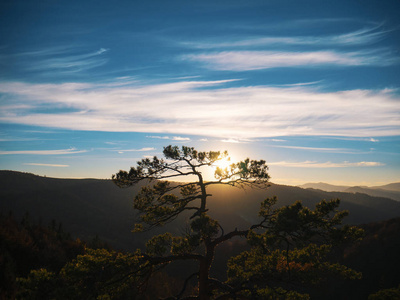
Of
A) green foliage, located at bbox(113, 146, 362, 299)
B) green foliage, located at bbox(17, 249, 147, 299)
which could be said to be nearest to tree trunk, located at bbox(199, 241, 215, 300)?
green foliage, located at bbox(113, 146, 362, 299)

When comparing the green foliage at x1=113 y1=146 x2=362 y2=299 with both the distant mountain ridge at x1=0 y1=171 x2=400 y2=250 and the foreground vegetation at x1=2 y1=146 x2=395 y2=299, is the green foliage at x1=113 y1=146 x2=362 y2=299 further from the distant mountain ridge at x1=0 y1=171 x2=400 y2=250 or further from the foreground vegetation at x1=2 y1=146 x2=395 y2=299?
the distant mountain ridge at x1=0 y1=171 x2=400 y2=250

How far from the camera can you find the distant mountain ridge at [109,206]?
277ft

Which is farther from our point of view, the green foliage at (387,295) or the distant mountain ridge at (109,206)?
the distant mountain ridge at (109,206)

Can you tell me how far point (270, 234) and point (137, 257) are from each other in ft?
16.2

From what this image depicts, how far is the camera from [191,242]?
9531 millimetres

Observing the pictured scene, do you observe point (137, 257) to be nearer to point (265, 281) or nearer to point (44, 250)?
point (265, 281)


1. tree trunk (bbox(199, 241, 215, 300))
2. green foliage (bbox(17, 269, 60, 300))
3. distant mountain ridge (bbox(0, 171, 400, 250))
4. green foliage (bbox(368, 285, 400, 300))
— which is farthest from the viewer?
distant mountain ridge (bbox(0, 171, 400, 250))

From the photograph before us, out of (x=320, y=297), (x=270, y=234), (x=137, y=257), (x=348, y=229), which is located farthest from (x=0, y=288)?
→ (x=320, y=297)

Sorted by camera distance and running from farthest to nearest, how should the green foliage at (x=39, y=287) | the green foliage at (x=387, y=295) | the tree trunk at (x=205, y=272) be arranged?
the tree trunk at (x=205, y=272), the green foliage at (x=387, y=295), the green foliage at (x=39, y=287)

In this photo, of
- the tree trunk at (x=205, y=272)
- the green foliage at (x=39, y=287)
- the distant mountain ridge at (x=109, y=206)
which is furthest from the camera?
the distant mountain ridge at (x=109, y=206)

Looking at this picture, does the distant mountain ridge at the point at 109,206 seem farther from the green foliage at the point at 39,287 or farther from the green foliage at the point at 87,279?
the green foliage at the point at 39,287

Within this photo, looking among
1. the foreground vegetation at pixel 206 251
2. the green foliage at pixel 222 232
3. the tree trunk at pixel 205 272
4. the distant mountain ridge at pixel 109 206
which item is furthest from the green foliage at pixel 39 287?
the distant mountain ridge at pixel 109 206

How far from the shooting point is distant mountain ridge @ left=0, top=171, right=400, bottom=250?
84.5 metres

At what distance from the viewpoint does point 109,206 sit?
11269 centimetres
